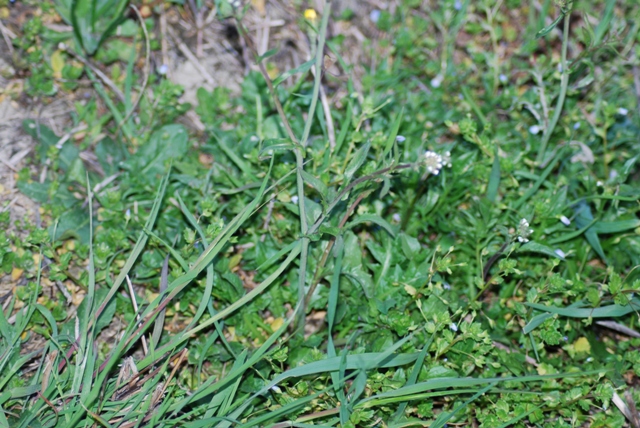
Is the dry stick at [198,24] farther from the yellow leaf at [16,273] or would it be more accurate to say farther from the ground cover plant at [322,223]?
the yellow leaf at [16,273]

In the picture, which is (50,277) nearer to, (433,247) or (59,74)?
(59,74)

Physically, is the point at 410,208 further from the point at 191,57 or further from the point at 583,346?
the point at 191,57

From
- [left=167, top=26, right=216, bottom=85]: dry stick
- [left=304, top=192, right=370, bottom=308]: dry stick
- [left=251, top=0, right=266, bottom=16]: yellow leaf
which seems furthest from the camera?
[left=251, top=0, right=266, bottom=16]: yellow leaf

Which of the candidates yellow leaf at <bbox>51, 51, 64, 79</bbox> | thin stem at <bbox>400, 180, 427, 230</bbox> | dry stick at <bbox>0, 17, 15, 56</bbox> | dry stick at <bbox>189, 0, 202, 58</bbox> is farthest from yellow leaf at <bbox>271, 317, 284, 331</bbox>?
dry stick at <bbox>0, 17, 15, 56</bbox>

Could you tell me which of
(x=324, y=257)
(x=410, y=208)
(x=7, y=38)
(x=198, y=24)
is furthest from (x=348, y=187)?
(x=7, y=38)

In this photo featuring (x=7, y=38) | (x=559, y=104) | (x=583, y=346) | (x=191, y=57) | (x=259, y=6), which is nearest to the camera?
(x=583, y=346)

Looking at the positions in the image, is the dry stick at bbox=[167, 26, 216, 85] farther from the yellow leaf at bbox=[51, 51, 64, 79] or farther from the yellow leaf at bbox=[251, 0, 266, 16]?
the yellow leaf at bbox=[51, 51, 64, 79]

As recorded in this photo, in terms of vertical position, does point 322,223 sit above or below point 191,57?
below

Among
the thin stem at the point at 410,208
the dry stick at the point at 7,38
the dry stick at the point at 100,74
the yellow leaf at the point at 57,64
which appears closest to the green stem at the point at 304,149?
the thin stem at the point at 410,208
